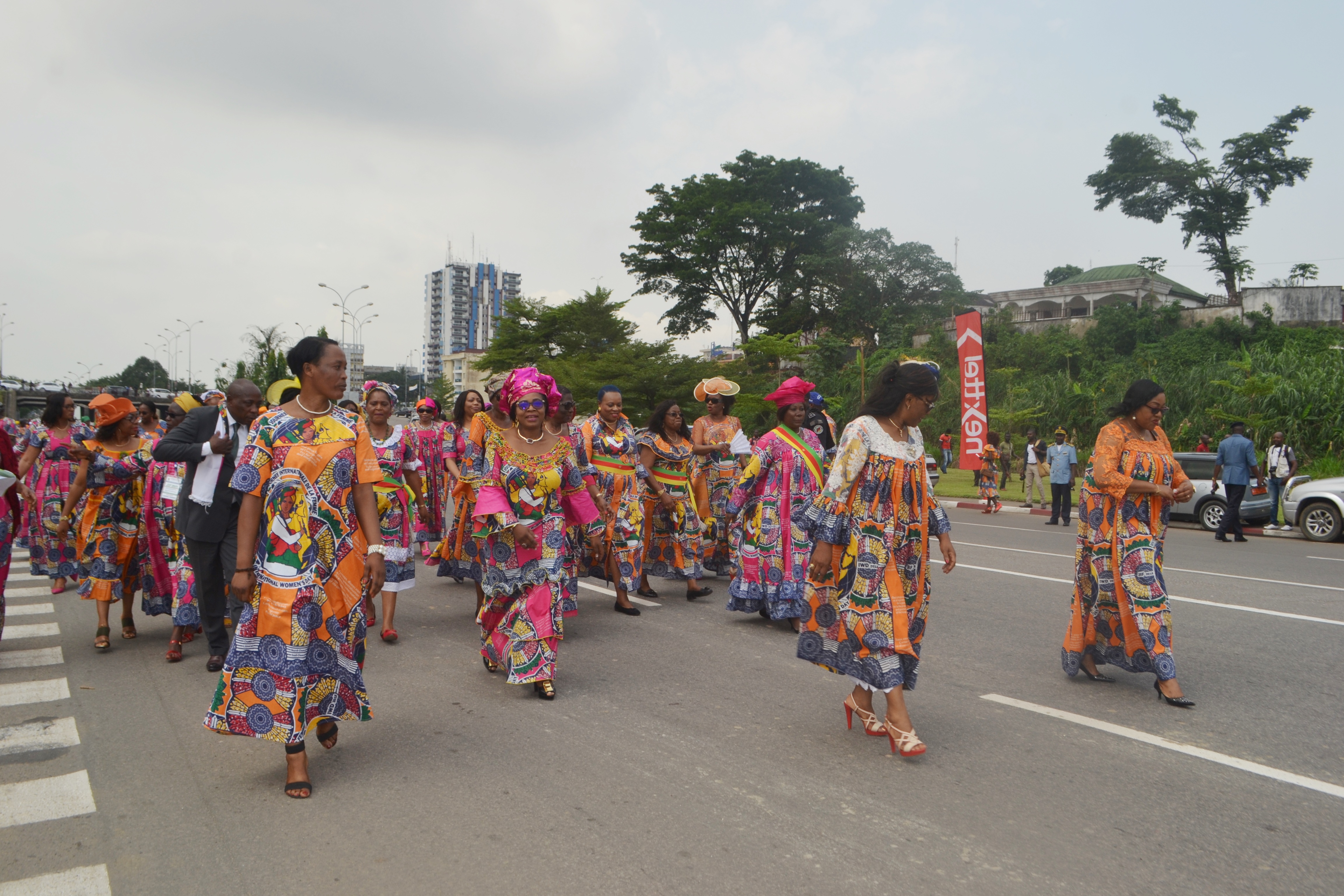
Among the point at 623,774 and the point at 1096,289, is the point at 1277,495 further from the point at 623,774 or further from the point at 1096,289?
the point at 1096,289

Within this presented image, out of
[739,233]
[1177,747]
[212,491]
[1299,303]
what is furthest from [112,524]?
[1299,303]

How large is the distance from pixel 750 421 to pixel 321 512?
2896 cm

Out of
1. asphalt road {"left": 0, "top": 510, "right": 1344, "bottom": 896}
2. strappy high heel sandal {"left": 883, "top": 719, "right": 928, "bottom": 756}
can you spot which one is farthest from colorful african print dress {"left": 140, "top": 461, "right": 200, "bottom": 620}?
strappy high heel sandal {"left": 883, "top": 719, "right": 928, "bottom": 756}

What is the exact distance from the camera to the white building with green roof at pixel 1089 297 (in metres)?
48.2

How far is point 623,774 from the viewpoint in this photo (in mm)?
4102

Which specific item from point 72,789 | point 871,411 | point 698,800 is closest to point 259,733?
point 72,789

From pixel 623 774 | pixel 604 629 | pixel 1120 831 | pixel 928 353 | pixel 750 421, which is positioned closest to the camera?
pixel 1120 831

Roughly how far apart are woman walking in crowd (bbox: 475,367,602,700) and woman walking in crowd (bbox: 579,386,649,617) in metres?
2.33

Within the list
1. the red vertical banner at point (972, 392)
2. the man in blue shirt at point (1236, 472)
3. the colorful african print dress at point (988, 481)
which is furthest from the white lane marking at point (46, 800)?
the colorful african print dress at point (988, 481)

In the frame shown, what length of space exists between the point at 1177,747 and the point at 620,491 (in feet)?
15.3

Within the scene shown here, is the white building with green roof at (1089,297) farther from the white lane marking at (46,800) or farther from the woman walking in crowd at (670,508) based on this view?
the white lane marking at (46,800)

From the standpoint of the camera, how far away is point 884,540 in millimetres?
4422

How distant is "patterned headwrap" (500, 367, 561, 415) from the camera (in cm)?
540

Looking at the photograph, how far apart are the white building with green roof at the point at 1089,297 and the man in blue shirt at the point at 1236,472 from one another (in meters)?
33.2
